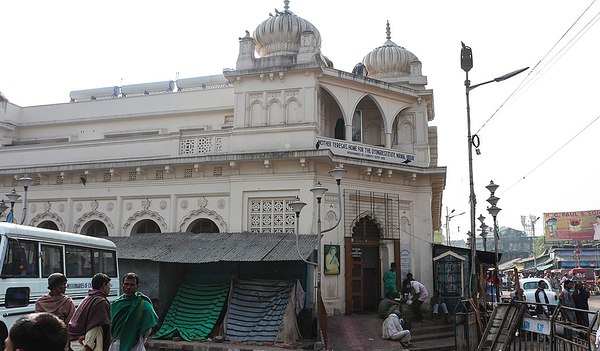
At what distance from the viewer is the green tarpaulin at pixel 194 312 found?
1266 cm

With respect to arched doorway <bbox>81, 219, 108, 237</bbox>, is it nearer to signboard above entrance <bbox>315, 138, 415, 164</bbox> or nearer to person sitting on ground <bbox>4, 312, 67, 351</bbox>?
signboard above entrance <bbox>315, 138, 415, 164</bbox>

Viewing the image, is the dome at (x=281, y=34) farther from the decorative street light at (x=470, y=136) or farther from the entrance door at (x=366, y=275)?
the entrance door at (x=366, y=275)

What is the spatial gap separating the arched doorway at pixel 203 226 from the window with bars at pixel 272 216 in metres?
1.74

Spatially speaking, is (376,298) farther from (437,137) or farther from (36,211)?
(36,211)

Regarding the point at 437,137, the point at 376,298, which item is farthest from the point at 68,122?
the point at 437,137

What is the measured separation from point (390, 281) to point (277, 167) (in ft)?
16.3

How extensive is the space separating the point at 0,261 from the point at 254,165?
802cm

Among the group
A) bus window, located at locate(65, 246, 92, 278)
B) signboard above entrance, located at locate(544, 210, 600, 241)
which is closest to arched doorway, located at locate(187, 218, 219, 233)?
bus window, located at locate(65, 246, 92, 278)

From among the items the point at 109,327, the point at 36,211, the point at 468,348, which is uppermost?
the point at 36,211

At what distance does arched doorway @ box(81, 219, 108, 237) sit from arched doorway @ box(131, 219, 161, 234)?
1287 millimetres

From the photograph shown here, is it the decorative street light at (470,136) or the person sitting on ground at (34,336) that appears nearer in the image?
the person sitting on ground at (34,336)

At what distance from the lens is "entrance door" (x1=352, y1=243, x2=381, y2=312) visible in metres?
15.9

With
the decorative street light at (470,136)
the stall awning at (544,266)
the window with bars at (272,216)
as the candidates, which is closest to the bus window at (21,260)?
the window with bars at (272,216)

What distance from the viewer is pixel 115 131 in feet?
64.7
